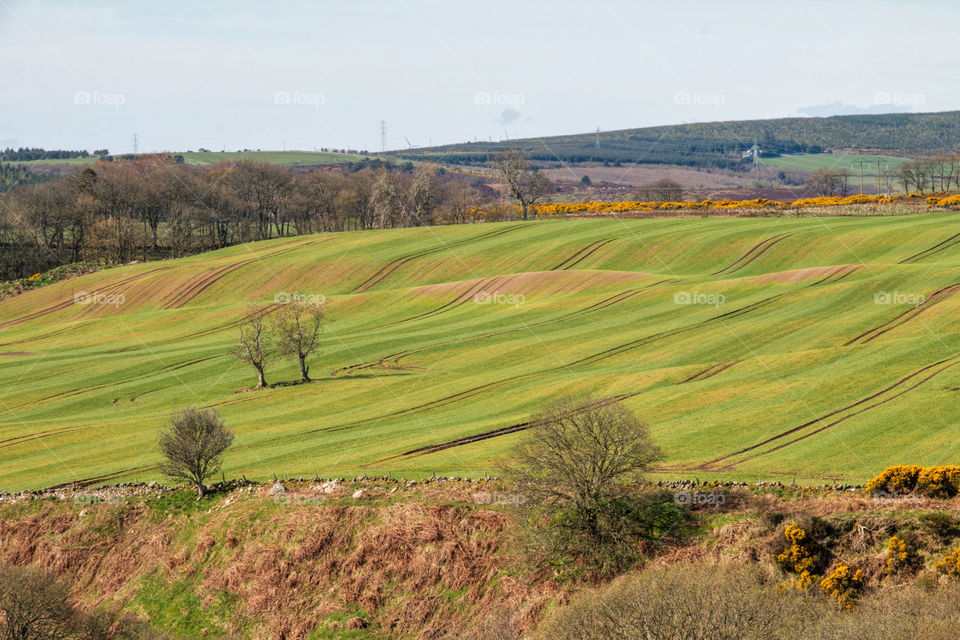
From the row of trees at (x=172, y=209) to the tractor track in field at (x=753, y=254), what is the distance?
8102 cm

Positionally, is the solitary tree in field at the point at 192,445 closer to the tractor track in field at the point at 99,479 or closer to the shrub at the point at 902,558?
the tractor track in field at the point at 99,479

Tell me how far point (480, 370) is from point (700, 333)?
20510 mm

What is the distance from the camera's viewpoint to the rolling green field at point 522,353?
54.3 meters

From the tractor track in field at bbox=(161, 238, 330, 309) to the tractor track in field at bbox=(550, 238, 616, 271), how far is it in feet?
165

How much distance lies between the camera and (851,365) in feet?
205

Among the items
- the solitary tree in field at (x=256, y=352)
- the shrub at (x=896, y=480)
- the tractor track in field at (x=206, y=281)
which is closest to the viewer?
the shrub at (x=896, y=480)

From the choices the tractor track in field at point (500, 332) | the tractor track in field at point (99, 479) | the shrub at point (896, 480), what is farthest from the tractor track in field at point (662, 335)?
the tractor track in field at point (99, 479)

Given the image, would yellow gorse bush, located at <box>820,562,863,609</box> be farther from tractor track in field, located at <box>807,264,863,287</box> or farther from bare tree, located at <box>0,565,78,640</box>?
tractor track in field, located at <box>807,264,863,287</box>

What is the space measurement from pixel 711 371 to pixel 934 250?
52.6 m

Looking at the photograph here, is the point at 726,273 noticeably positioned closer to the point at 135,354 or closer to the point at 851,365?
the point at 851,365

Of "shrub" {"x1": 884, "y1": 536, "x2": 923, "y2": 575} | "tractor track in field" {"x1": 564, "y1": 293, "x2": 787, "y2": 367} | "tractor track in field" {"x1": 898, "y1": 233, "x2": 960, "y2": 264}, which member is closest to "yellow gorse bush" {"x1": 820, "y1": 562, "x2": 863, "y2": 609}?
"shrub" {"x1": 884, "y1": 536, "x2": 923, "y2": 575}

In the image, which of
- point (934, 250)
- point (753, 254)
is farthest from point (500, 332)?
point (934, 250)

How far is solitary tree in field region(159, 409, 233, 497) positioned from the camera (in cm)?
5231

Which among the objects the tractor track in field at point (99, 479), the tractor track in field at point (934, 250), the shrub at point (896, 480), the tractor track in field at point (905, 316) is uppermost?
the tractor track in field at point (934, 250)
